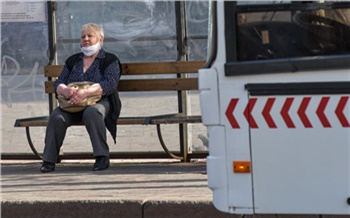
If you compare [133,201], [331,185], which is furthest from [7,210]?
[331,185]

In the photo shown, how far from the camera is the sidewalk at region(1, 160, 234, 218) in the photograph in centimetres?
650

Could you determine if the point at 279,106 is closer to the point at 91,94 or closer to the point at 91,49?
the point at 91,94

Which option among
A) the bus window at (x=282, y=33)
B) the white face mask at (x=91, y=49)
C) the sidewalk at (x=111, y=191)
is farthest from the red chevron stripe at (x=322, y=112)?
the white face mask at (x=91, y=49)

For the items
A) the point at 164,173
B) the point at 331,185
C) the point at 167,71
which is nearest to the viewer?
the point at 331,185

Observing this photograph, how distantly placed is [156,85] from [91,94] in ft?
2.51

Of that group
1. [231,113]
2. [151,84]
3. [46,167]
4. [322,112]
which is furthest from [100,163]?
[322,112]

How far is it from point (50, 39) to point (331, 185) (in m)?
4.74

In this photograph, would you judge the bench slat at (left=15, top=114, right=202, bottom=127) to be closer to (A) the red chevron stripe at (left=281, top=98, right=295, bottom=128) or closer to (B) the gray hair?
(B) the gray hair

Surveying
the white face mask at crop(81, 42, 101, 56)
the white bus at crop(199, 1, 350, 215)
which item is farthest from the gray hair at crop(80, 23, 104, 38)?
the white bus at crop(199, 1, 350, 215)

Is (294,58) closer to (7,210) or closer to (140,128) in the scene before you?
(7,210)

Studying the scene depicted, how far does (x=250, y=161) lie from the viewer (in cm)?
505

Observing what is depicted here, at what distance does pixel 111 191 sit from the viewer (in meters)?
7.13

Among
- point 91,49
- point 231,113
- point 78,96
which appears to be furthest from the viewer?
point 91,49

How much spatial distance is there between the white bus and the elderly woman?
10.5 feet
